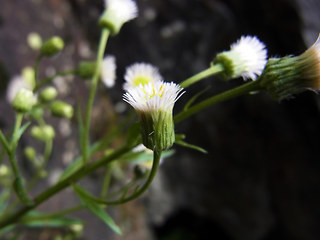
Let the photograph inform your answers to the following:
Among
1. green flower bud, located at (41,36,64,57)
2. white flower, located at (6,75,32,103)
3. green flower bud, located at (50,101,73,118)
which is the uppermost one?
white flower, located at (6,75,32,103)

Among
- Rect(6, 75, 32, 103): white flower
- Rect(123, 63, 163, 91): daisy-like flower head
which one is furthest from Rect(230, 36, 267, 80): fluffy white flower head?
Rect(6, 75, 32, 103): white flower

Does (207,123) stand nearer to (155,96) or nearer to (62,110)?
(62,110)

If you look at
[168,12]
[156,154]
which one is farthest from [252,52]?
[168,12]

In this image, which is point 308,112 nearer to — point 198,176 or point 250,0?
point 250,0

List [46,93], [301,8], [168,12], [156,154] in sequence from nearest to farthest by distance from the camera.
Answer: [156,154] < [46,93] < [301,8] < [168,12]

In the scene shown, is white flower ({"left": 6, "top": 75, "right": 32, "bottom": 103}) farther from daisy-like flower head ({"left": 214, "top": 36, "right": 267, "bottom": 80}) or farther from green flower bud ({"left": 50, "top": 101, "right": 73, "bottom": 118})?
daisy-like flower head ({"left": 214, "top": 36, "right": 267, "bottom": 80})

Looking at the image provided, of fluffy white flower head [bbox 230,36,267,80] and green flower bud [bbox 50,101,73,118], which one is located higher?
green flower bud [bbox 50,101,73,118]

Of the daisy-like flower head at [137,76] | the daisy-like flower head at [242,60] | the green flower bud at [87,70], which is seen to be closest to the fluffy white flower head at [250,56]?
the daisy-like flower head at [242,60]
